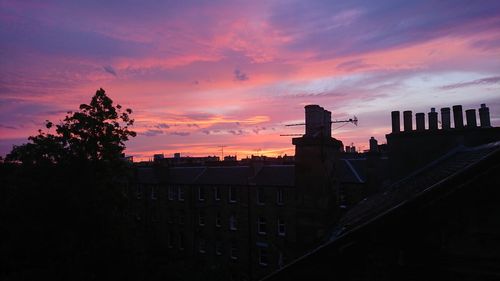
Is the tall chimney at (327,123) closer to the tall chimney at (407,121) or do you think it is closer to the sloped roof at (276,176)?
the tall chimney at (407,121)

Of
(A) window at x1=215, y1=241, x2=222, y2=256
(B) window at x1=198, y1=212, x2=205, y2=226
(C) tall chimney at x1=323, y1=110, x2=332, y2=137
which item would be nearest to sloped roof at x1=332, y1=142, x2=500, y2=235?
(C) tall chimney at x1=323, y1=110, x2=332, y2=137

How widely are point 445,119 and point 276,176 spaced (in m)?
19.3

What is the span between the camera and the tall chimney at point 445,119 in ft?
43.1

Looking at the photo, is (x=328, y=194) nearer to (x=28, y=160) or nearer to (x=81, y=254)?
(x=81, y=254)

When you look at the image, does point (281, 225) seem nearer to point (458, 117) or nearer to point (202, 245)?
point (202, 245)

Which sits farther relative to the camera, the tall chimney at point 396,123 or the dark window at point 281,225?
the dark window at point 281,225

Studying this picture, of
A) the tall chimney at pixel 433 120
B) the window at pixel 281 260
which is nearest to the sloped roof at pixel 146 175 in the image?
the window at pixel 281 260

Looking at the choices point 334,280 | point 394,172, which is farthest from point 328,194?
point 334,280

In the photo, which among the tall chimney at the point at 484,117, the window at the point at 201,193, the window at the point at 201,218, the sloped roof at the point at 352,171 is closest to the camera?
the tall chimney at the point at 484,117

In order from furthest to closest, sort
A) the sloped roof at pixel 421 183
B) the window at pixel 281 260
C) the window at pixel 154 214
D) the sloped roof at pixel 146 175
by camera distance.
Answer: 1. the sloped roof at pixel 146 175
2. the window at pixel 154 214
3. the window at pixel 281 260
4. the sloped roof at pixel 421 183

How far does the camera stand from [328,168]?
14867 mm

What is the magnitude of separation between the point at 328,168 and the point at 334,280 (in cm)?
1177

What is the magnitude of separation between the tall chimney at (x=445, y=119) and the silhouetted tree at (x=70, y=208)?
57.7 ft

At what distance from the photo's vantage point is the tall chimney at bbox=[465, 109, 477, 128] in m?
12.6
